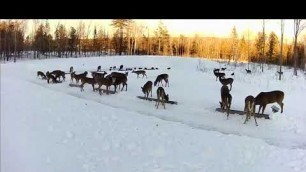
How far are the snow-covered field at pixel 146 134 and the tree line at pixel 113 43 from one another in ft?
47.4

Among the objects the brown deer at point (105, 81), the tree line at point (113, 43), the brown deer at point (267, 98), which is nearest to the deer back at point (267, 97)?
the brown deer at point (267, 98)

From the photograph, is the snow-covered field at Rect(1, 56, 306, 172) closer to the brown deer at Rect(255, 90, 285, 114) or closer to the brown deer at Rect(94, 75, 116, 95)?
the brown deer at Rect(255, 90, 285, 114)

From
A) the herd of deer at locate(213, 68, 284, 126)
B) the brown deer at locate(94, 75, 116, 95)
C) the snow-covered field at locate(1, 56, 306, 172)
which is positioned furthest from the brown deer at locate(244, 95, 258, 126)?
the brown deer at locate(94, 75, 116, 95)

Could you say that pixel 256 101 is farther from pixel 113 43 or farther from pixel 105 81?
pixel 113 43

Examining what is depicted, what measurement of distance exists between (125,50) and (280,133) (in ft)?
81.4

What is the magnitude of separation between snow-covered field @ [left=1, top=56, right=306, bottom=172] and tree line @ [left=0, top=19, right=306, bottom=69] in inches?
569

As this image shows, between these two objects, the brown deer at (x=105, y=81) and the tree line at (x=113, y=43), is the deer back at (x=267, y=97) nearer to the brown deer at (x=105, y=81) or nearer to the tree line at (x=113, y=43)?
the brown deer at (x=105, y=81)

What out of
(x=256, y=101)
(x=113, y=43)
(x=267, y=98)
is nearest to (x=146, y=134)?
(x=256, y=101)

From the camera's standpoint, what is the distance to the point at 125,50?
3091 cm

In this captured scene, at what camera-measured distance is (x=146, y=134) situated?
6773mm

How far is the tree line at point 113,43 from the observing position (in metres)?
25.7

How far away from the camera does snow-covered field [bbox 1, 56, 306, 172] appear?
5398 millimetres
